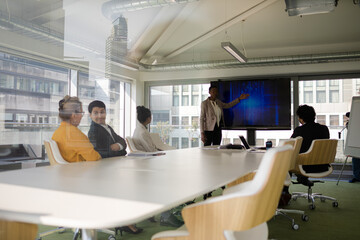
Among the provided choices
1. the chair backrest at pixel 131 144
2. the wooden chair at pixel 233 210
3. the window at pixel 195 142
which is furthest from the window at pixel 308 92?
the wooden chair at pixel 233 210

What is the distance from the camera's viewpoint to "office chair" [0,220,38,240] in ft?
4.15

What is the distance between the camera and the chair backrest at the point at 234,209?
4.06 ft

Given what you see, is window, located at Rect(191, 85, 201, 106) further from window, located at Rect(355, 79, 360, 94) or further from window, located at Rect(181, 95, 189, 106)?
window, located at Rect(355, 79, 360, 94)

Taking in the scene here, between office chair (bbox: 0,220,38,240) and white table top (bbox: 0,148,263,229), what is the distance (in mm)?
94

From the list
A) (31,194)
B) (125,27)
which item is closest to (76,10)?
(125,27)

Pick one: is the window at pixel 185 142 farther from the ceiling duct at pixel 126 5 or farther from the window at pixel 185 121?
the ceiling duct at pixel 126 5

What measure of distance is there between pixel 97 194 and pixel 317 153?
3.58 m

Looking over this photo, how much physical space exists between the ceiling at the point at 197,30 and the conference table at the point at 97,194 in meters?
3.71

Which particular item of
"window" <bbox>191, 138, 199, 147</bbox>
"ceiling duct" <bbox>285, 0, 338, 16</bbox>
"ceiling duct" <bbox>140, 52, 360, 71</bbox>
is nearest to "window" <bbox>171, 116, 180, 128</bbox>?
"window" <bbox>191, 138, 199, 147</bbox>

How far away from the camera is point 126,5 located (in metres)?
5.99

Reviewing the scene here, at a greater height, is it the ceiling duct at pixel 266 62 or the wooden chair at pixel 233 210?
the ceiling duct at pixel 266 62

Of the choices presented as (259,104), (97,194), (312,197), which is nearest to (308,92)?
(259,104)

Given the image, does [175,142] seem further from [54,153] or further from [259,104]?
[54,153]

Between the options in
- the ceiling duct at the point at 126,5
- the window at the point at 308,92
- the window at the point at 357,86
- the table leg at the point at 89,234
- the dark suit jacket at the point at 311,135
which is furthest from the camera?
the window at the point at 308,92
